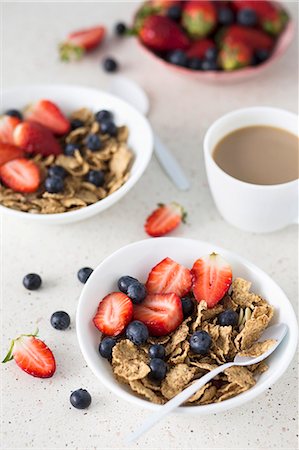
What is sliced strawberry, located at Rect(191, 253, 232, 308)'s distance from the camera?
1419 mm

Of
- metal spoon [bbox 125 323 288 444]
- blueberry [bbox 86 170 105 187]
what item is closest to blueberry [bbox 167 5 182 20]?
blueberry [bbox 86 170 105 187]

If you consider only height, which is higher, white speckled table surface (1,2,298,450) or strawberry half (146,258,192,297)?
strawberry half (146,258,192,297)

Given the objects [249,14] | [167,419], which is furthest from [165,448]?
[249,14]

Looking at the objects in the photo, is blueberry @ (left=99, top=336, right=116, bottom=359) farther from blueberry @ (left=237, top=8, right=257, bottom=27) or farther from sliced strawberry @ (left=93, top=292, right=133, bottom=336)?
blueberry @ (left=237, top=8, right=257, bottom=27)

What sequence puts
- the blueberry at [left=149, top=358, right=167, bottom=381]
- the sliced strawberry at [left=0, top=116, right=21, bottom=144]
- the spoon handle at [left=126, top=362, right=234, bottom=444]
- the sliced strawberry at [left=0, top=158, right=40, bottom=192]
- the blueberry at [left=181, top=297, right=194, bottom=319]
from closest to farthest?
the spoon handle at [left=126, top=362, right=234, bottom=444] → the blueberry at [left=149, top=358, right=167, bottom=381] → the blueberry at [left=181, top=297, right=194, bottom=319] → the sliced strawberry at [left=0, top=158, right=40, bottom=192] → the sliced strawberry at [left=0, top=116, right=21, bottom=144]

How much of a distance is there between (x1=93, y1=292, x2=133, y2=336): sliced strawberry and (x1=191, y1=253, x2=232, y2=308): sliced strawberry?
145 millimetres

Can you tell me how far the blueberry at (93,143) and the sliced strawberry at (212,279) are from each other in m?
0.47

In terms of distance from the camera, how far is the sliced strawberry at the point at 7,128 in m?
1.78

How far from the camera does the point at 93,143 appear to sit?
1.75 meters

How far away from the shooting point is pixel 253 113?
1702mm

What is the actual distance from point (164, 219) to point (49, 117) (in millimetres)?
400

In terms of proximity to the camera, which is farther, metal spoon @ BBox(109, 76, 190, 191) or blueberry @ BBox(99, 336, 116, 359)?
metal spoon @ BBox(109, 76, 190, 191)

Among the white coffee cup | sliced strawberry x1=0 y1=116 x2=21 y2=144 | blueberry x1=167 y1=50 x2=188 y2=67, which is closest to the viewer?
the white coffee cup

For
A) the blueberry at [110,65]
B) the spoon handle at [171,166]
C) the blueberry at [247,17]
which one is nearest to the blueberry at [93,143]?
the spoon handle at [171,166]
